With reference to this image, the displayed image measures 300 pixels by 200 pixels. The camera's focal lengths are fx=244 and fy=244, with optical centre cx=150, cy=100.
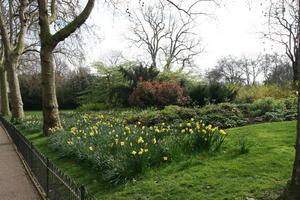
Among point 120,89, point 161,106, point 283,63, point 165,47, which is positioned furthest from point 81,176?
point 283,63

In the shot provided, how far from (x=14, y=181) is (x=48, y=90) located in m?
4.62

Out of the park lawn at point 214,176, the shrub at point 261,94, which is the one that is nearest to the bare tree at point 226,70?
the shrub at point 261,94

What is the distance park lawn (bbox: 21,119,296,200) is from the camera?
3.35m

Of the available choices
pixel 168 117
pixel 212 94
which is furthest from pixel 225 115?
pixel 212 94

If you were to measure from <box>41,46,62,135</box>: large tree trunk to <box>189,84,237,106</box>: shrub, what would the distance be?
28.8ft

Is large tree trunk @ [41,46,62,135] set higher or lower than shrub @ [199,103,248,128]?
higher

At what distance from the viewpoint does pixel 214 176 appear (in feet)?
12.8

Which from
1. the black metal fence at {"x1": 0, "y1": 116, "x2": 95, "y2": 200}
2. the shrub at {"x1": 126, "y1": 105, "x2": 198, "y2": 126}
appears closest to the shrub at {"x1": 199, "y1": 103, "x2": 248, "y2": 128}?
the shrub at {"x1": 126, "y1": 105, "x2": 198, "y2": 126}

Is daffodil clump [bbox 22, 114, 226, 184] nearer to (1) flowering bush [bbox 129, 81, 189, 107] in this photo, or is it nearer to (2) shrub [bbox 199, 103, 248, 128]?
(2) shrub [bbox 199, 103, 248, 128]

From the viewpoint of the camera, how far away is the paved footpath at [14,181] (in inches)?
171

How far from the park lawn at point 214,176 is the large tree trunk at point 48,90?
4033 mm

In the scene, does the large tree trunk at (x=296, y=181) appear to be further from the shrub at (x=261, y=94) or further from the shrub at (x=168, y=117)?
the shrub at (x=261, y=94)

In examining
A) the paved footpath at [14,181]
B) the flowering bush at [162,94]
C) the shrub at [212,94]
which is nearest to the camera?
the paved footpath at [14,181]

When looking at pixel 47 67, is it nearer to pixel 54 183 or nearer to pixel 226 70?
pixel 54 183
